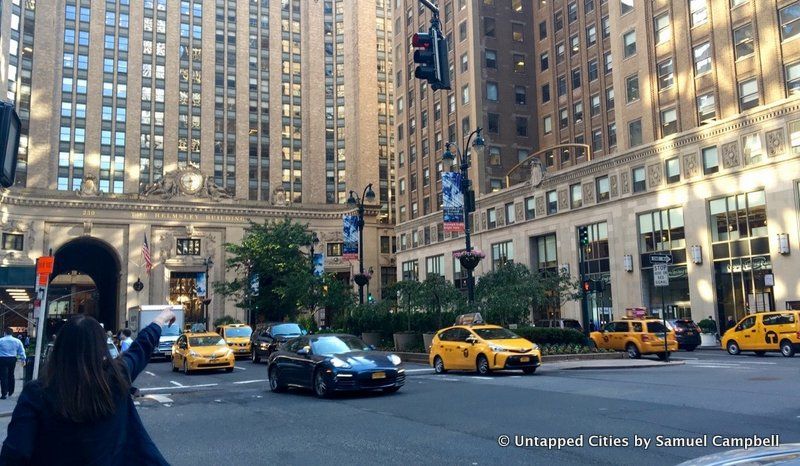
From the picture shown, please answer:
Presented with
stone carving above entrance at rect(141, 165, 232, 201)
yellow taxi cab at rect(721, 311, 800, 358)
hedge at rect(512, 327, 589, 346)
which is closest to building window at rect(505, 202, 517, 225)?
yellow taxi cab at rect(721, 311, 800, 358)

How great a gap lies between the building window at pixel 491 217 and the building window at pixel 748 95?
23.1m

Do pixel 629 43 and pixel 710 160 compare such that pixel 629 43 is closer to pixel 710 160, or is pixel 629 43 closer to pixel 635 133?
pixel 635 133

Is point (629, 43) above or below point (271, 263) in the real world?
above

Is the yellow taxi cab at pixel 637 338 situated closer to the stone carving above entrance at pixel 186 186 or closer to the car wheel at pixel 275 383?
the car wheel at pixel 275 383

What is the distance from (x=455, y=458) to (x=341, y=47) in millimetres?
80681

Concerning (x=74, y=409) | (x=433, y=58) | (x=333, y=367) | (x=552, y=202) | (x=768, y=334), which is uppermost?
(x=552, y=202)

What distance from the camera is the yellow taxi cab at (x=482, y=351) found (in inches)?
754

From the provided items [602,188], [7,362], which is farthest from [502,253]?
[7,362]

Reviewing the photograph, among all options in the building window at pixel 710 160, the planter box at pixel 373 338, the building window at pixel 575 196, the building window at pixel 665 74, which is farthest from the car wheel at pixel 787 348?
the building window at pixel 575 196

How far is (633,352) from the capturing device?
27078 mm

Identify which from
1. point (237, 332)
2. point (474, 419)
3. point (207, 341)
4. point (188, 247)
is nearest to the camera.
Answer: point (474, 419)

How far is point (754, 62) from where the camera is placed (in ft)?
122

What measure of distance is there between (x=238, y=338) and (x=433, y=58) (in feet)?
81.1

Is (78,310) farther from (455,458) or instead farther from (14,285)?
(455,458)
